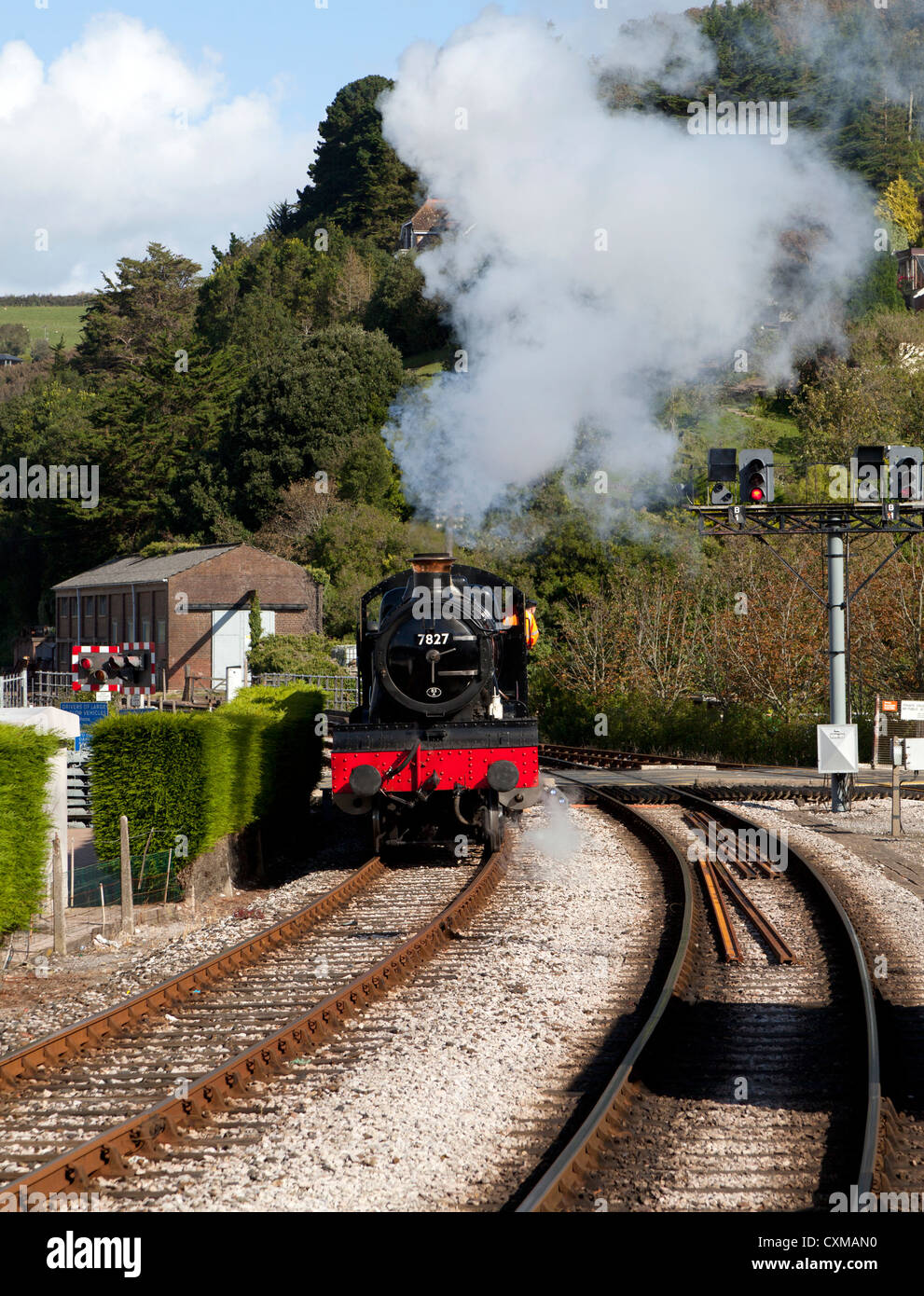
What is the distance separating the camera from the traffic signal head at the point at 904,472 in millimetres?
19125

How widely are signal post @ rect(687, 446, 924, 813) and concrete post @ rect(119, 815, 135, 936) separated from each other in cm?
1069

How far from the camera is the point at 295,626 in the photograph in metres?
53.9

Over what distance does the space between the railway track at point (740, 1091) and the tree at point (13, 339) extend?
487 feet

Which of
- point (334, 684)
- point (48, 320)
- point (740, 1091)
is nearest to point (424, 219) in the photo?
point (334, 684)

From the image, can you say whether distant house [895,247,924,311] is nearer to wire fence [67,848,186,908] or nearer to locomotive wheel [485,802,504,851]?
locomotive wheel [485,802,504,851]

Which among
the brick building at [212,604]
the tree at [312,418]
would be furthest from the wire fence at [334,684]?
the tree at [312,418]

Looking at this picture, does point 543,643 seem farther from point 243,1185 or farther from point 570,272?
point 243,1185

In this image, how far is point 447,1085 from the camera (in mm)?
7617

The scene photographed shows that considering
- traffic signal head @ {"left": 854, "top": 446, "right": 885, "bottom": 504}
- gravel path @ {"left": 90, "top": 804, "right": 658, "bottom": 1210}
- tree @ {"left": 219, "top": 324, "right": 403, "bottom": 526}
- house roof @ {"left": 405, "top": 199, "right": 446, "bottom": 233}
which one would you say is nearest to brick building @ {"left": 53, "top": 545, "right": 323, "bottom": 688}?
tree @ {"left": 219, "top": 324, "right": 403, "bottom": 526}

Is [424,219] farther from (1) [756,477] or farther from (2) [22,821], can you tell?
(2) [22,821]

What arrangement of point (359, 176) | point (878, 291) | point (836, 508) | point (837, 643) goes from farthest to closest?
point (359, 176) → point (878, 291) → point (837, 643) → point (836, 508)

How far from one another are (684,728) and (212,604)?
79.1ft

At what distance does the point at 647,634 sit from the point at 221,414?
40.5 metres

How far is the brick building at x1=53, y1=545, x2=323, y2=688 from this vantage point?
51.2m
